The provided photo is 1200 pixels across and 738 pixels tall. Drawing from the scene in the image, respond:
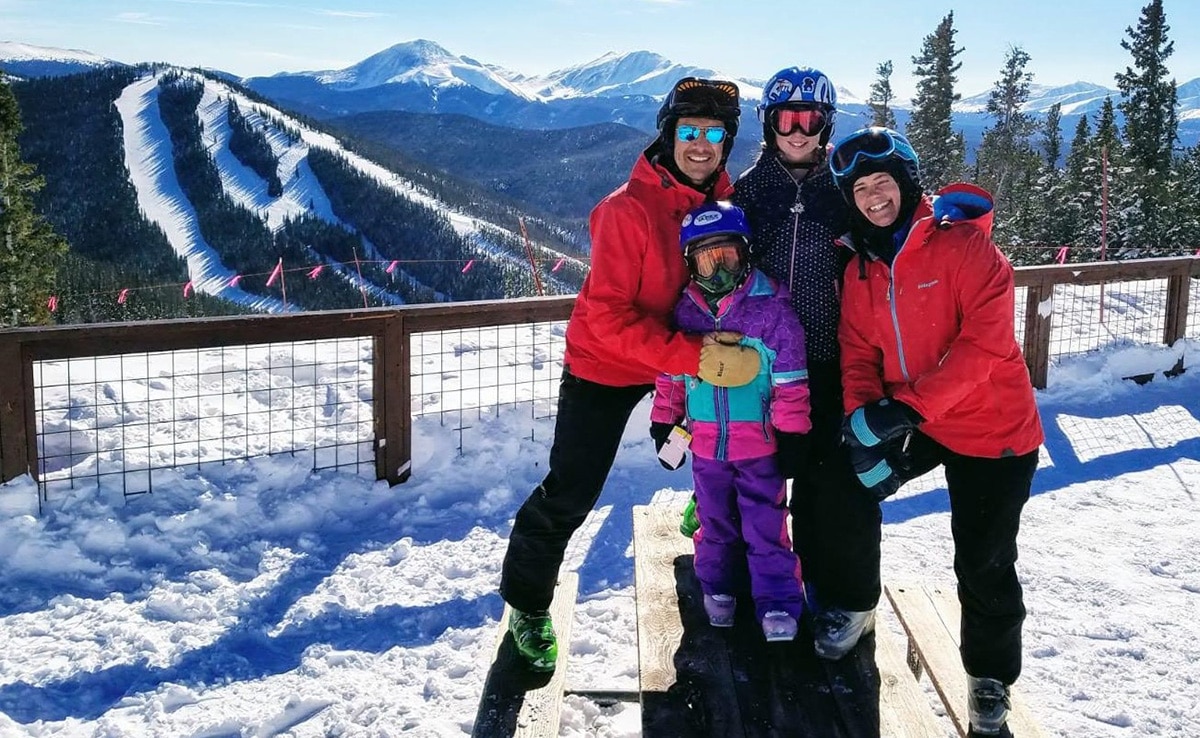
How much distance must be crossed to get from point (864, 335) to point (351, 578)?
9.86 feet

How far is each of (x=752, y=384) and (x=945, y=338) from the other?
64cm

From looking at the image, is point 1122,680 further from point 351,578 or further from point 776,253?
point 351,578

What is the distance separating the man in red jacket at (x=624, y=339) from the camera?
9.41 feet

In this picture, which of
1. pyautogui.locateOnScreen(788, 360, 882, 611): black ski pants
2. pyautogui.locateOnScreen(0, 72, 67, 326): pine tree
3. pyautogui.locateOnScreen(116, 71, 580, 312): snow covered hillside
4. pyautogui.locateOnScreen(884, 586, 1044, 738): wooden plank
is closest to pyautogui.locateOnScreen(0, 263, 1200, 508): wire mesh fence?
pyautogui.locateOnScreen(788, 360, 882, 611): black ski pants

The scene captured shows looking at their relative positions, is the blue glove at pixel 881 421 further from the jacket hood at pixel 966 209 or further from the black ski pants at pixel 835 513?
the jacket hood at pixel 966 209

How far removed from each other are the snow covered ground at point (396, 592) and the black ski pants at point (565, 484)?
61 centimetres

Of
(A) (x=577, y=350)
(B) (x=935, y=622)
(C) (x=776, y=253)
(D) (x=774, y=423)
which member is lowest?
Answer: (B) (x=935, y=622)

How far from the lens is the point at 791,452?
9.73ft

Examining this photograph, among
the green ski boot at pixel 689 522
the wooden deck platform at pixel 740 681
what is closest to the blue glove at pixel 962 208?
the wooden deck platform at pixel 740 681

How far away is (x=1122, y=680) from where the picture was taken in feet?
11.4

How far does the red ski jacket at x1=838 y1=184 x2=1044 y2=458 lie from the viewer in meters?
2.56

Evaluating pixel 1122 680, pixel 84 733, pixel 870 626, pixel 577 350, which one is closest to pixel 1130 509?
pixel 1122 680

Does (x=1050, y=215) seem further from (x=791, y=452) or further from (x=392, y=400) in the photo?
(x=791, y=452)

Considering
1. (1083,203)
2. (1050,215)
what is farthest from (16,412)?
(1050,215)
